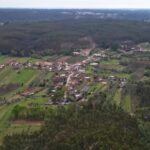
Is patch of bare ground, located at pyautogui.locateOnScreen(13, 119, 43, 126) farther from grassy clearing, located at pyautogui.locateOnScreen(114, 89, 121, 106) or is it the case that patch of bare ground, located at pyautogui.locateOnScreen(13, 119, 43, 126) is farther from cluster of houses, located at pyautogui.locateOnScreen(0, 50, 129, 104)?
grassy clearing, located at pyautogui.locateOnScreen(114, 89, 121, 106)

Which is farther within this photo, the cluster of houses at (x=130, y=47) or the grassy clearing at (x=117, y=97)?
the cluster of houses at (x=130, y=47)

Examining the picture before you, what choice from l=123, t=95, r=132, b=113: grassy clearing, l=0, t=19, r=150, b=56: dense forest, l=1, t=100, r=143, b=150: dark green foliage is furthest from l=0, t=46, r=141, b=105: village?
l=0, t=19, r=150, b=56: dense forest

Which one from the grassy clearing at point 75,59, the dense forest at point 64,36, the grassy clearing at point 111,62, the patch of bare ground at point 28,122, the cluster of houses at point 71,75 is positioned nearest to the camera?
the patch of bare ground at point 28,122

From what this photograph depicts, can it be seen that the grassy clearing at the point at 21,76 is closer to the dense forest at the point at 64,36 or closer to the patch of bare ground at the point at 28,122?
the patch of bare ground at the point at 28,122

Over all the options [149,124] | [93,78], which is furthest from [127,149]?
[93,78]

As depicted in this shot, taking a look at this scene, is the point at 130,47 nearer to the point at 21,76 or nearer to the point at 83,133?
the point at 21,76

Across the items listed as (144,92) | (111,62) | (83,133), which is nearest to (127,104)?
(144,92)

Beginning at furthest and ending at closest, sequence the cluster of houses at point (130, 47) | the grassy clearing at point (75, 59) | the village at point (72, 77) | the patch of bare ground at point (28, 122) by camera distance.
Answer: the cluster of houses at point (130, 47) < the grassy clearing at point (75, 59) < the village at point (72, 77) < the patch of bare ground at point (28, 122)

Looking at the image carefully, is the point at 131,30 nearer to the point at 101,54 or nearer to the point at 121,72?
the point at 101,54

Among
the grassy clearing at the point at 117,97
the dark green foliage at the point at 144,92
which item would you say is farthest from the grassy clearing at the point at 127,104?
the dark green foliage at the point at 144,92
